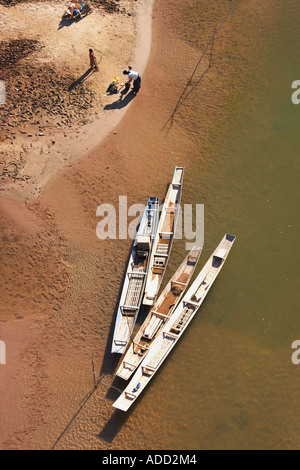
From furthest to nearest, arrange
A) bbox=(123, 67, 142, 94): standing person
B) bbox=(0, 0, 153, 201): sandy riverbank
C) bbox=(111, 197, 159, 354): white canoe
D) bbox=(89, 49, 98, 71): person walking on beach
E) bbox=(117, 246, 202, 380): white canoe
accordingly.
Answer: bbox=(89, 49, 98, 71): person walking on beach, bbox=(123, 67, 142, 94): standing person, bbox=(0, 0, 153, 201): sandy riverbank, bbox=(111, 197, 159, 354): white canoe, bbox=(117, 246, 202, 380): white canoe

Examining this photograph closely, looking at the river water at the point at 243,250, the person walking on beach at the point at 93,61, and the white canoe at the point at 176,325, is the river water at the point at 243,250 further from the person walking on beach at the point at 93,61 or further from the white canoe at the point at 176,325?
the person walking on beach at the point at 93,61

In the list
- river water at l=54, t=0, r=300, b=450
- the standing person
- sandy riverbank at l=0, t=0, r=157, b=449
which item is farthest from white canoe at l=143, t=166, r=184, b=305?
the standing person

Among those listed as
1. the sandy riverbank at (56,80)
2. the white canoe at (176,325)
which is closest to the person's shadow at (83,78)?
the sandy riverbank at (56,80)

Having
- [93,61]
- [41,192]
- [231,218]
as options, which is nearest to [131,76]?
[93,61]

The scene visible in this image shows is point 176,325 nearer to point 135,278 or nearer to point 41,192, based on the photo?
point 135,278

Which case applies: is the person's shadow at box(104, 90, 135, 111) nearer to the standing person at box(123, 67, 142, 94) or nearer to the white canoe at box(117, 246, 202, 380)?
the standing person at box(123, 67, 142, 94)
